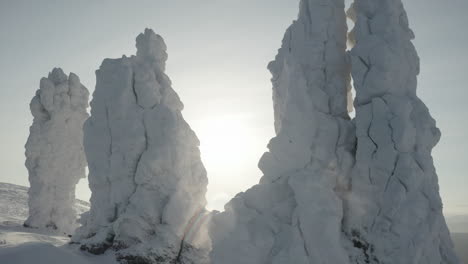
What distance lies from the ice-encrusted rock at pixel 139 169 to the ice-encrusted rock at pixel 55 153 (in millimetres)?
10442

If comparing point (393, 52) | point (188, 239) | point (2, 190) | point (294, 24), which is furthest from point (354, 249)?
point (2, 190)

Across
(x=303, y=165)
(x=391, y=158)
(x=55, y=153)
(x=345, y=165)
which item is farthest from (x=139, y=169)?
(x=55, y=153)

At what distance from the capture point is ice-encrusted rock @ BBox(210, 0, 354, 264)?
1341 cm

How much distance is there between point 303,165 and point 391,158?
10.9 ft

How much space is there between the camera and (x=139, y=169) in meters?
20.2

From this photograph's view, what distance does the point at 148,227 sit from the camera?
19344 millimetres

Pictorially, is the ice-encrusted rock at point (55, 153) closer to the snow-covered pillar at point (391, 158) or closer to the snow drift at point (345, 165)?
the snow drift at point (345, 165)

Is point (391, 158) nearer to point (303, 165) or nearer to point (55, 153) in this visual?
point (303, 165)

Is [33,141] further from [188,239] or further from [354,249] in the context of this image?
[354,249]

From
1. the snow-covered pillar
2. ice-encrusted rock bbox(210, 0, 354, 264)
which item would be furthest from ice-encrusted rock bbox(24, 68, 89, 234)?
the snow-covered pillar

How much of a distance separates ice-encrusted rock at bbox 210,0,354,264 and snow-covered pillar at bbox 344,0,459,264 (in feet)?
3.08

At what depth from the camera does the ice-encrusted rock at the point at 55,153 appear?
101 feet

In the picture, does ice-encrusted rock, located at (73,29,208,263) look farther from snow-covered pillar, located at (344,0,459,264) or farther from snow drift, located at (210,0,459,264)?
snow-covered pillar, located at (344,0,459,264)

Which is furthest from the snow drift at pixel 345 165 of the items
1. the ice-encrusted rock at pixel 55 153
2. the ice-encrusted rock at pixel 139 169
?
the ice-encrusted rock at pixel 55 153
